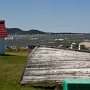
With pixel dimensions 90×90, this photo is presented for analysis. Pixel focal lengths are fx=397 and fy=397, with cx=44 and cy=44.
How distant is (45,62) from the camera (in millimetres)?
12211

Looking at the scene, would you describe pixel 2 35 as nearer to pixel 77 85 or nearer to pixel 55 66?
pixel 55 66

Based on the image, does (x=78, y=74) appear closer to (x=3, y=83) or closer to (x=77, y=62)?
(x=77, y=62)

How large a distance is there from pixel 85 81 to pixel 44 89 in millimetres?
5886

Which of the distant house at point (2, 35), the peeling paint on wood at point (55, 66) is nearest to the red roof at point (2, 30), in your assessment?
the distant house at point (2, 35)

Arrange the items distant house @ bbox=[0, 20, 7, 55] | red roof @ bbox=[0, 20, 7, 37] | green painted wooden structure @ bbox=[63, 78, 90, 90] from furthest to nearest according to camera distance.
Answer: red roof @ bbox=[0, 20, 7, 37], distant house @ bbox=[0, 20, 7, 55], green painted wooden structure @ bbox=[63, 78, 90, 90]

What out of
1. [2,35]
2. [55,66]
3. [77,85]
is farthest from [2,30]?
Result: [77,85]

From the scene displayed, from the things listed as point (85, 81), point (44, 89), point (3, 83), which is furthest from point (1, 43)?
point (85, 81)

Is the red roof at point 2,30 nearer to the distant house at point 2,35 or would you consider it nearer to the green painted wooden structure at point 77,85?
the distant house at point 2,35

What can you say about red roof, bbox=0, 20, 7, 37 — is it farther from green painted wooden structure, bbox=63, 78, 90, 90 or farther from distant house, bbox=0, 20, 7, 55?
green painted wooden structure, bbox=63, 78, 90, 90

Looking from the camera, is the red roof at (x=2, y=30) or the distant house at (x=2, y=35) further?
the red roof at (x=2, y=30)

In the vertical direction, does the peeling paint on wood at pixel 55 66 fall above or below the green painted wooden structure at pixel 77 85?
below

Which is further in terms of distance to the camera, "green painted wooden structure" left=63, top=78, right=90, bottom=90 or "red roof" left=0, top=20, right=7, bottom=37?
"red roof" left=0, top=20, right=7, bottom=37

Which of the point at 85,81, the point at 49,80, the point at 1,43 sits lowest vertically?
the point at 1,43

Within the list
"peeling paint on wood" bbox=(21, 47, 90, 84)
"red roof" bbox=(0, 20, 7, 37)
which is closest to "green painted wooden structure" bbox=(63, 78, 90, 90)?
"peeling paint on wood" bbox=(21, 47, 90, 84)
